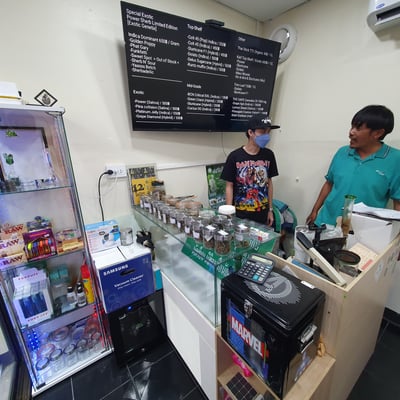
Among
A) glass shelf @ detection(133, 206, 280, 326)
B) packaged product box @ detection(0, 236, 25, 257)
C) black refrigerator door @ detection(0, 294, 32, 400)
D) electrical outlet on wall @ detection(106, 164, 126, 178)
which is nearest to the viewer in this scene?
glass shelf @ detection(133, 206, 280, 326)

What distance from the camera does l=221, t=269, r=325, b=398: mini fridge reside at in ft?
1.98

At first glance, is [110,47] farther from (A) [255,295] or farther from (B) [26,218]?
(A) [255,295]

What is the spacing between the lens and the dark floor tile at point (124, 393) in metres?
1.22

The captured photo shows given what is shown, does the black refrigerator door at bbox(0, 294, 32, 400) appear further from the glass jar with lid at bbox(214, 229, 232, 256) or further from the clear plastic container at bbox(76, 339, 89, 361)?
the glass jar with lid at bbox(214, 229, 232, 256)

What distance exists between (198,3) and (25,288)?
8.20ft

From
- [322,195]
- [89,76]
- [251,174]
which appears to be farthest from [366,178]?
[89,76]

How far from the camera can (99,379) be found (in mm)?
1333

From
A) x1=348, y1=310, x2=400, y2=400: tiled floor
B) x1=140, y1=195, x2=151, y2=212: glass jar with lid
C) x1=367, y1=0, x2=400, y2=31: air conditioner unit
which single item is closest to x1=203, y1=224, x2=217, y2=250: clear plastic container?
x1=140, y1=195, x2=151, y2=212: glass jar with lid

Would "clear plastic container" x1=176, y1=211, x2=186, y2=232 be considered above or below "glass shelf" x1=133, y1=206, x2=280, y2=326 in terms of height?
above

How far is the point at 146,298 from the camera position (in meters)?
1.43

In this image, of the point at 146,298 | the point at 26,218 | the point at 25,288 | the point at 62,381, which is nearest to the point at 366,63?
the point at 146,298

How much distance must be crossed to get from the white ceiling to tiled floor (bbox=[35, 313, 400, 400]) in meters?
2.94

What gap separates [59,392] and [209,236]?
143cm

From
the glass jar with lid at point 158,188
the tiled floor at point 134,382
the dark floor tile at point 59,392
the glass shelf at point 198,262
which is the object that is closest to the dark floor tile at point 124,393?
the tiled floor at point 134,382
